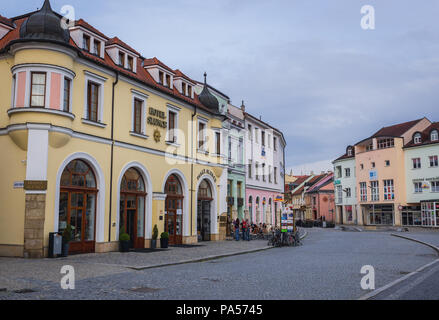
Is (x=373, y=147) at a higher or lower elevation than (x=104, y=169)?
higher

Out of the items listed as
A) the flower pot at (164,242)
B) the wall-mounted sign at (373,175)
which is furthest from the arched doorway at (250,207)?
the wall-mounted sign at (373,175)

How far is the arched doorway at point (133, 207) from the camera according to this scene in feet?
76.2

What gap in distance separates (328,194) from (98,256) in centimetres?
7992

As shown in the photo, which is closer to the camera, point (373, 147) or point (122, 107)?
point (122, 107)

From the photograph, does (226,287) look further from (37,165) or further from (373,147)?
(373,147)

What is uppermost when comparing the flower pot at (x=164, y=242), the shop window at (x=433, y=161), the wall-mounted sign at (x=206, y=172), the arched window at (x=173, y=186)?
the shop window at (x=433, y=161)

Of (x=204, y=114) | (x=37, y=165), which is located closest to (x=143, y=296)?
(x=37, y=165)

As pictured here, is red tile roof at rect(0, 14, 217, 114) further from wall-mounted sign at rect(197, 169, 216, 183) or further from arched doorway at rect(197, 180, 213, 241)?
arched doorway at rect(197, 180, 213, 241)

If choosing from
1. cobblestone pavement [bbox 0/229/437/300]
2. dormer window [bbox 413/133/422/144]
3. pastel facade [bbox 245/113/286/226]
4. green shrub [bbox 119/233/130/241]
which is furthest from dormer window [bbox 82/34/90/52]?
dormer window [bbox 413/133/422/144]

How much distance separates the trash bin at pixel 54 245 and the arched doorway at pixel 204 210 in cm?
1380

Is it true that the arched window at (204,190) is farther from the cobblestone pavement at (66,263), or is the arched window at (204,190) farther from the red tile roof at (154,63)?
the cobblestone pavement at (66,263)

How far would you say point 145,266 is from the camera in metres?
15.6

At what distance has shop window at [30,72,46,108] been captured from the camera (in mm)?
18656

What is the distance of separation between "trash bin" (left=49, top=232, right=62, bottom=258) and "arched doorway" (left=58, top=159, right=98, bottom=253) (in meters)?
1.14
